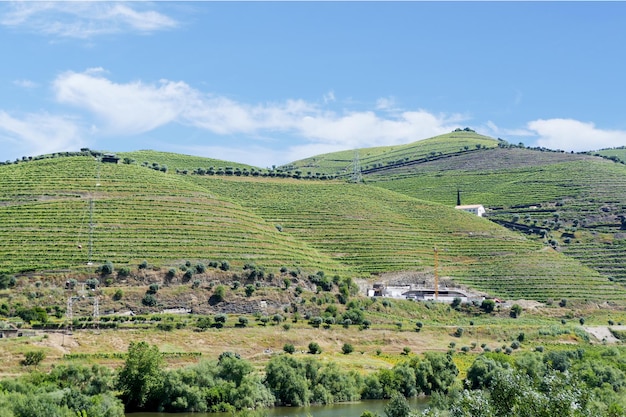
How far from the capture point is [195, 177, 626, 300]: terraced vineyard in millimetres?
139875

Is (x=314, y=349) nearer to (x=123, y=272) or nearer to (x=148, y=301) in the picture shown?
(x=148, y=301)

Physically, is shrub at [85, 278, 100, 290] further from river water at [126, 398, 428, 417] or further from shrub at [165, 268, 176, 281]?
river water at [126, 398, 428, 417]

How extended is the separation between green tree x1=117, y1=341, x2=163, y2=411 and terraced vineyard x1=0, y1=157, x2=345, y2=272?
36143mm

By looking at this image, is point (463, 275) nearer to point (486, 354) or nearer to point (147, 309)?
point (486, 354)

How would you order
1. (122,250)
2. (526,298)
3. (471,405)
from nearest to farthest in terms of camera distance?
(471,405), (122,250), (526,298)

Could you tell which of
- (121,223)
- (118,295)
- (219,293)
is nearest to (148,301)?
(118,295)

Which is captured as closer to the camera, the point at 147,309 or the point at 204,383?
the point at 204,383

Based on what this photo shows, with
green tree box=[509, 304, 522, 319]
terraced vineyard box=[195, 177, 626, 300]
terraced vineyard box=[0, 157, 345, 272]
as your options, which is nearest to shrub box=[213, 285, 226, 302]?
terraced vineyard box=[0, 157, 345, 272]

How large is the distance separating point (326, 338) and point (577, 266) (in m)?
61.8

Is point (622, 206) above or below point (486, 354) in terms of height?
above

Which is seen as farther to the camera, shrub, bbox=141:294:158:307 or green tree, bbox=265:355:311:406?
shrub, bbox=141:294:158:307

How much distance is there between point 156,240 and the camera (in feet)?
400

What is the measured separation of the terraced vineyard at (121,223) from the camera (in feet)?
378

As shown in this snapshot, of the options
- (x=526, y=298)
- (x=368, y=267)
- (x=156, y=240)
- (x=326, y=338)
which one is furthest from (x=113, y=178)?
(x=526, y=298)
